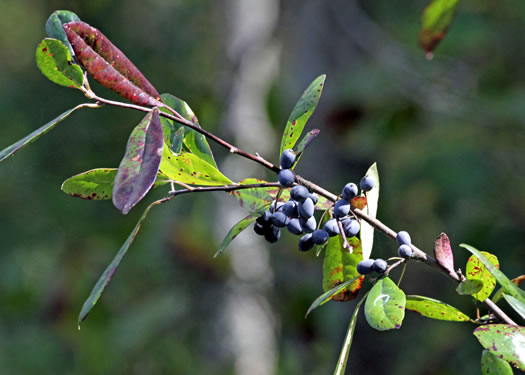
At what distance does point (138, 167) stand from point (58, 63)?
5.7 inches

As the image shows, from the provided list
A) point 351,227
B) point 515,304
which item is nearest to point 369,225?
point 351,227

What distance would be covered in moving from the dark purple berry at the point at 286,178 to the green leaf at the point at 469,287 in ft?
0.56

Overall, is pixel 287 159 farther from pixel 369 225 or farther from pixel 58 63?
pixel 58 63

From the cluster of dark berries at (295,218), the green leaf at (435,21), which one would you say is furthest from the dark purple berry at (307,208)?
the green leaf at (435,21)

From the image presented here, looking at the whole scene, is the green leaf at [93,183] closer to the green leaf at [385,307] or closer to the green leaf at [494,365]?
the green leaf at [385,307]

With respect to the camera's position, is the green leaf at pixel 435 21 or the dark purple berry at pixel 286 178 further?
the green leaf at pixel 435 21

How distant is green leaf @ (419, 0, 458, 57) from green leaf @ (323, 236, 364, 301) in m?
0.42

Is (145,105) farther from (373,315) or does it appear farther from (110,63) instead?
(373,315)

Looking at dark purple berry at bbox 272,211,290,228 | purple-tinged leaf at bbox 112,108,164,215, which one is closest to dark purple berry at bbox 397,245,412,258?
dark purple berry at bbox 272,211,290,228

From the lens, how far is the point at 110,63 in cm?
50

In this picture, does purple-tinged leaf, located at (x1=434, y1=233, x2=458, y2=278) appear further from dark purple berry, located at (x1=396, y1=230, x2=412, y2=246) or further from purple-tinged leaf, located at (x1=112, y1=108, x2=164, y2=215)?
purple-tinged leaf, located at (x1=112, y1=108, x2=164, y2=215)

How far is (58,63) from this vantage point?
0.50m

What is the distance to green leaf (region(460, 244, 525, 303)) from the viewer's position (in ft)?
1.53

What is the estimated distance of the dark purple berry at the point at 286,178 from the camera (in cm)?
49
